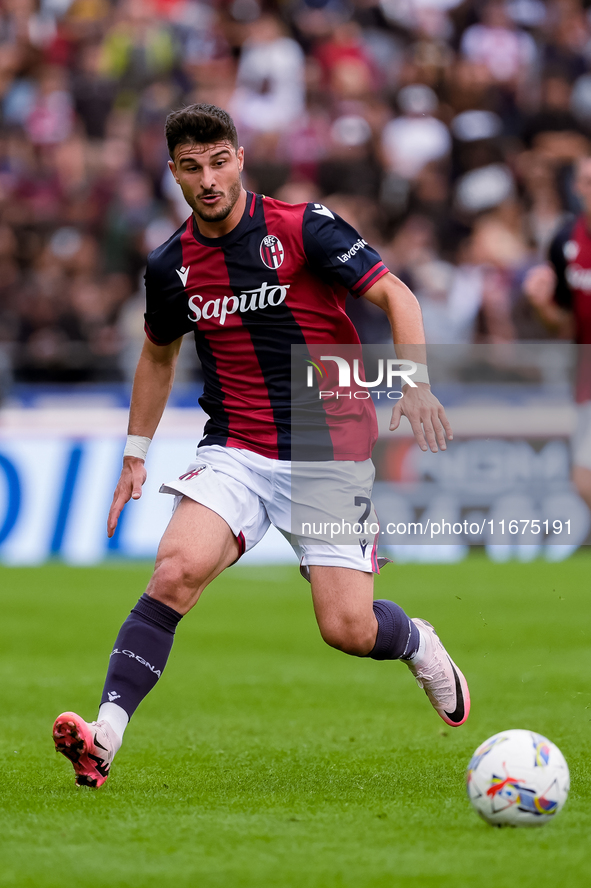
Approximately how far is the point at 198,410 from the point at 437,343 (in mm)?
2373

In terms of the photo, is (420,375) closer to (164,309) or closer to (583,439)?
(164,309)

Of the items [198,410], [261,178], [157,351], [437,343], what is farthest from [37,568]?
[157,351]

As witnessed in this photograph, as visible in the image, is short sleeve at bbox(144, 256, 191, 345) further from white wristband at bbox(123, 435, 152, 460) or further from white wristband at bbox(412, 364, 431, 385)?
white wristband at bbox(412, 364, 431, 385)

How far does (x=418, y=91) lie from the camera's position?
15.6m

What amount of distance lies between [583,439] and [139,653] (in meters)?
4.34

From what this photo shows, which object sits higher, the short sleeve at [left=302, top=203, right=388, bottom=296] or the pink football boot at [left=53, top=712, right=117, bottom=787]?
the short sleeve at [left=302, top=203, right=388, bottom=296]

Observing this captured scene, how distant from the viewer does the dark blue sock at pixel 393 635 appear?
5148mm

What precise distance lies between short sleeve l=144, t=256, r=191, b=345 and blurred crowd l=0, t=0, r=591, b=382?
7.74m

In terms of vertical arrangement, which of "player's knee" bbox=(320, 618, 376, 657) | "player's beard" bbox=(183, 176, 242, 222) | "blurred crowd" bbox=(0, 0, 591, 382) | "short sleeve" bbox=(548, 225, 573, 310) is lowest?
"player's knee" bbox=(320, 618, 376, 657)

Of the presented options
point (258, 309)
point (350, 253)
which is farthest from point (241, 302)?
point (350, 253)

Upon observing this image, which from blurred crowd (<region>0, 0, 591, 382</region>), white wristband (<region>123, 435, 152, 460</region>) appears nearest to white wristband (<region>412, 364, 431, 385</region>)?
white wristband (<region>123, 435, 152, 460</region>)

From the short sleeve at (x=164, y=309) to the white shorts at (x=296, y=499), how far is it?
0.49 meters

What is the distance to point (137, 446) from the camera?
541 centimetres

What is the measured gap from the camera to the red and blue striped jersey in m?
5.14
